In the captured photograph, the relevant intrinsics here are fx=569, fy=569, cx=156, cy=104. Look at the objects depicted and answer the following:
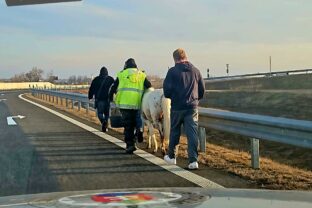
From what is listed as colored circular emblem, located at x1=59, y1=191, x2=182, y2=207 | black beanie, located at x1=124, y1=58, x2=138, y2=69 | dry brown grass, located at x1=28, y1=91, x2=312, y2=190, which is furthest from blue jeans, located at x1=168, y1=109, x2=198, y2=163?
colored circular emblem, located at x1=59, y1=191, x2=182, y2=207

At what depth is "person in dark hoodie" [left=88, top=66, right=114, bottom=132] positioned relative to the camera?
54.9 ft

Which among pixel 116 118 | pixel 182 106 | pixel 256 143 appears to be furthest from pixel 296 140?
pixel 116 118

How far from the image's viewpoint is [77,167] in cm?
975

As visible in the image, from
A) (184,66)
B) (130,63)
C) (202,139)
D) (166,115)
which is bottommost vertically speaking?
(202,139)

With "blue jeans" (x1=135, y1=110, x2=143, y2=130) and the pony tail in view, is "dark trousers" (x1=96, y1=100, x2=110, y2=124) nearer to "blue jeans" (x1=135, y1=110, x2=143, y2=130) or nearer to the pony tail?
"blue jeans" (x1=135, y1=110, x2=143, y2=130)

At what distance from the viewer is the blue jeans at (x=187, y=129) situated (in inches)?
375

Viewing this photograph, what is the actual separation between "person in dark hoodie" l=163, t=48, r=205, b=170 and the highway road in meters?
0.64

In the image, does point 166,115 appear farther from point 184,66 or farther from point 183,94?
point 184,66

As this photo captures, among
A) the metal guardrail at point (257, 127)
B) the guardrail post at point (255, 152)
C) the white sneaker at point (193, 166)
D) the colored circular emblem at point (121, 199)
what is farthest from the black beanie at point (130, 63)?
the colored circular emblem at point (121, 199)

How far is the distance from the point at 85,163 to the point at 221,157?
2.61m

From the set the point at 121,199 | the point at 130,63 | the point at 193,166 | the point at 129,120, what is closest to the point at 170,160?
the point at 193,166

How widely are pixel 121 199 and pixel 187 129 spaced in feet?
21.4

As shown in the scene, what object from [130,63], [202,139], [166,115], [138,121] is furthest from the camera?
[138,121]

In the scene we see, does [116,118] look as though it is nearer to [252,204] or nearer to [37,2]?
[37,2]
